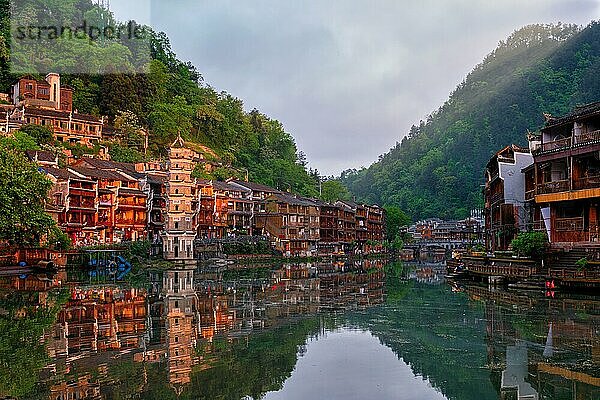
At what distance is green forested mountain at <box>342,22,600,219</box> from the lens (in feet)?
488

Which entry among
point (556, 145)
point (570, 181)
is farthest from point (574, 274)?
point (556, 145)

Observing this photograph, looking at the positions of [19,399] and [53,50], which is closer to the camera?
[19,399]

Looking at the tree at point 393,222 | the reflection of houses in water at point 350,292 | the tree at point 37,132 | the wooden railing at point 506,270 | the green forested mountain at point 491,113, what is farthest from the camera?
the green forested mountain at point 491,113

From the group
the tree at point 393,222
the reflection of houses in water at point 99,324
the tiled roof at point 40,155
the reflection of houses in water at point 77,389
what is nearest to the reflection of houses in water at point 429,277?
the reflection of houses in water at point 99,324

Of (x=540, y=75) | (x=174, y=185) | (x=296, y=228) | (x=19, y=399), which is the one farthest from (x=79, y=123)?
(x=540, y=75)

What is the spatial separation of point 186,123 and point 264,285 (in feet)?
206

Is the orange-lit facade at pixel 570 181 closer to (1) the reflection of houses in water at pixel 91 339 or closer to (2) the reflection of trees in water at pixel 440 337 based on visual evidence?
(2) the reflection of trees in water at pixel 440 337

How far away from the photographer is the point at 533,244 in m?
34.4

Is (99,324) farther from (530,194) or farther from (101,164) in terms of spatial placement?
(101,164)

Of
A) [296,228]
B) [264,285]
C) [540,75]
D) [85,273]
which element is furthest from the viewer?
[540,75]

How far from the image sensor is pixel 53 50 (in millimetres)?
99812

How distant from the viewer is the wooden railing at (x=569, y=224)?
34.9m

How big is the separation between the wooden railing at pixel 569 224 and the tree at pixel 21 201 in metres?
35.5

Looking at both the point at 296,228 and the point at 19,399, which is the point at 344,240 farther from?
the point at 19,399
